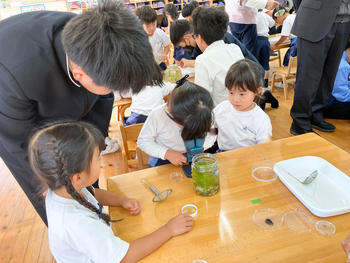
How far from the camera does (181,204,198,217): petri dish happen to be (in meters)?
0.89

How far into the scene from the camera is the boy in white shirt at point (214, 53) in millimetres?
1866

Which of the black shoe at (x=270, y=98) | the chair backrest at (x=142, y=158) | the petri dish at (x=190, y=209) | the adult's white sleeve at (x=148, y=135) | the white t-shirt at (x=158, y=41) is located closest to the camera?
the petri dish at (x=190, y=209)

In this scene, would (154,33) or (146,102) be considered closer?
(146,102)

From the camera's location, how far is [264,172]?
3.43 feet

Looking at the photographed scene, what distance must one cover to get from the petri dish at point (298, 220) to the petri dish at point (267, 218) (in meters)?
0.02

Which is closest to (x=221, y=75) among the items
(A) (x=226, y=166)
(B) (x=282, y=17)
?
(A) (x=226, y=166)

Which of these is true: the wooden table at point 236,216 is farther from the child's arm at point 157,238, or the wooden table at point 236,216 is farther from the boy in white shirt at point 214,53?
the boy in white shirt at point 214,53

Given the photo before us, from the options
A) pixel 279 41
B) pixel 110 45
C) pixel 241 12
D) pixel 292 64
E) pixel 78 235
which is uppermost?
pixel 110 45

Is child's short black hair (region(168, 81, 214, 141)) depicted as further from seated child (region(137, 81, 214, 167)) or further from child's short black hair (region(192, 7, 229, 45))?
child's short black hair (region(192, 7, 229, 45))

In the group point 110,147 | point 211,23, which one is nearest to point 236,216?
point 211,23

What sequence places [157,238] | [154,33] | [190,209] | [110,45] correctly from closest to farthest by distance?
[110,45]
[157,238]
[190,209]
[154,33]

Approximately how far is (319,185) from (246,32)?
9.07 ft

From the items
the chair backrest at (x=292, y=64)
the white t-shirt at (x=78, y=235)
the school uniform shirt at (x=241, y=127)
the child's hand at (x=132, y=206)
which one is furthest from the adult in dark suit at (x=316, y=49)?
the white t-shirt at (x=78, y=235)

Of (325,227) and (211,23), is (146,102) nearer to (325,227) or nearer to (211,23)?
(211,23)
